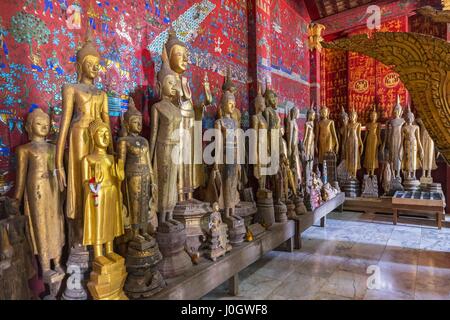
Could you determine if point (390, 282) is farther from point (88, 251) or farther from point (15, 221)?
point (15, 221)

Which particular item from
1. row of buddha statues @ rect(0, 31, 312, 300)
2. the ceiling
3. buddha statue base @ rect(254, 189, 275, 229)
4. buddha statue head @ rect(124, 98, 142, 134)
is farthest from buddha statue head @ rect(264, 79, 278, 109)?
the ceiling

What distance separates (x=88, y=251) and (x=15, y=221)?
1.61ft

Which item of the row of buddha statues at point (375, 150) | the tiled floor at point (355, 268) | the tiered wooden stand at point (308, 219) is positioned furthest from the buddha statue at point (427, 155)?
the tiered wooden stand at point (308, 219)

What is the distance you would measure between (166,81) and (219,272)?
174 centimetres

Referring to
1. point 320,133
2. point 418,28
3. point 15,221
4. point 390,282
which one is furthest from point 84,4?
point 418,28

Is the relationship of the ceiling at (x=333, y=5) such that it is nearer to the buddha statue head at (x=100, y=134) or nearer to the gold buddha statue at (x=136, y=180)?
the gold buddha statue at (x=136, y=180)

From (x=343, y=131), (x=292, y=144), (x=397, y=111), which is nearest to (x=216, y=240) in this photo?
(x=292, y=144)

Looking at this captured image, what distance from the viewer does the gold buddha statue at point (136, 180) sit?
2.14 m

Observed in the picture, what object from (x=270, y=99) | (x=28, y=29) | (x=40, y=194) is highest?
(x=28, y=29)

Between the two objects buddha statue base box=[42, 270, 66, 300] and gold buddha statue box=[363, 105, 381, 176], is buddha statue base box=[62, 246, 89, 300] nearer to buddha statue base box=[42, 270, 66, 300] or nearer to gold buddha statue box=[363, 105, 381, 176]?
Answer: buddha statue base box=[42, 270, 66, 300]

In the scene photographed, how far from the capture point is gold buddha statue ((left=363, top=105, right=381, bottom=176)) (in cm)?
655

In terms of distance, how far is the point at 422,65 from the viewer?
2.12 meters

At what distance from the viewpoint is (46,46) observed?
2.19 metres

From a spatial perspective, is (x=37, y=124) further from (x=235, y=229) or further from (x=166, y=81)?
(x=235, y=229)
